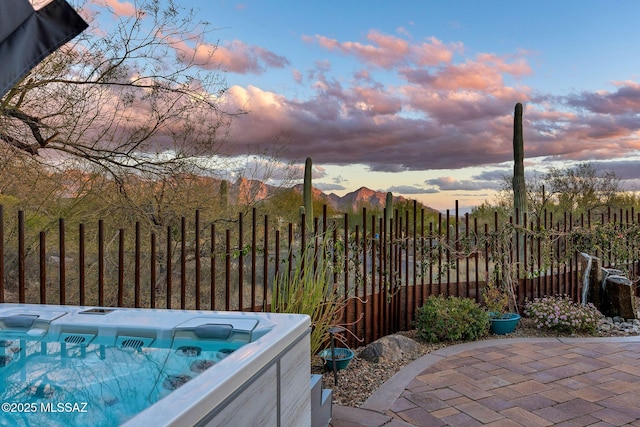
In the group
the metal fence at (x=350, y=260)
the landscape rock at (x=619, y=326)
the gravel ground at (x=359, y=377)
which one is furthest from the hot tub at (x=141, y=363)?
the landscape rock at (x=619, y=326)

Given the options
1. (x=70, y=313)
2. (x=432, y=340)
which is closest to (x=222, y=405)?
(x=70, y=313)

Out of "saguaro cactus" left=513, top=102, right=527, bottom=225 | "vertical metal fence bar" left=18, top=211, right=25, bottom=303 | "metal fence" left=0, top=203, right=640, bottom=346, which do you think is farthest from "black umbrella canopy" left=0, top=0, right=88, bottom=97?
"saguaro cactus" left=513, top=102, right=527, bottom=225

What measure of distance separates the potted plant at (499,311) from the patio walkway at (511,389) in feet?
1.49

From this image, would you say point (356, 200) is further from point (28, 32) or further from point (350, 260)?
point (28, 32)

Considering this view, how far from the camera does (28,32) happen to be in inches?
89.3

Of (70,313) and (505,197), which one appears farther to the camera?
(505,197)

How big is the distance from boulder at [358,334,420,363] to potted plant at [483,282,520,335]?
3.90 ft

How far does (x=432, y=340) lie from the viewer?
183 inches

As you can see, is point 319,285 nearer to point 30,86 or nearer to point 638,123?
point 30,86

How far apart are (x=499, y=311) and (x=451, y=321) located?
98 centimetres

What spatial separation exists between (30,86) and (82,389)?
3.43 meters

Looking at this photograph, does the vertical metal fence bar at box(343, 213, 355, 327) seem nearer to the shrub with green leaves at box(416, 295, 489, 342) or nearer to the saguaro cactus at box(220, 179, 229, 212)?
the shrub with green leaves at box(416, 295, 489, 342)

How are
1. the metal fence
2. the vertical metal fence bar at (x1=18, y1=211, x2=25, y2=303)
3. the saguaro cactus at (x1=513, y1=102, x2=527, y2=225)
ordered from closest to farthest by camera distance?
the vertical metal fence bar at (x1=18, y1=211, x2=25, y2=303) < the metal fence < the saguaro cactus at (x1=513, y1=102, x2=527, y2=225)

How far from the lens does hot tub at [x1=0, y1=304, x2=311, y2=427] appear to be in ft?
5.79
